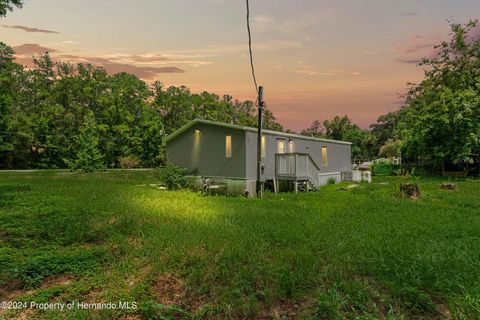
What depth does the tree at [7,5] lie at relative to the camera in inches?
470

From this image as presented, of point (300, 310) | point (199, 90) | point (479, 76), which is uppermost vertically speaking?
point (199, 90)

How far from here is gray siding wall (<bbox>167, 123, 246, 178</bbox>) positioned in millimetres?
15117

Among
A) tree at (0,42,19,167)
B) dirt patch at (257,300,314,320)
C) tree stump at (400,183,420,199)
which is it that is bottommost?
dirt patch at (257,300,314,320)

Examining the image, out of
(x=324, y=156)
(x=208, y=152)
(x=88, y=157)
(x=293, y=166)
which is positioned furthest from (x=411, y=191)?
(x=88, y=157)

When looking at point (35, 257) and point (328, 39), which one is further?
point (328, 39)

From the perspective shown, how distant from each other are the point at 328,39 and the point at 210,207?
26.6 feet

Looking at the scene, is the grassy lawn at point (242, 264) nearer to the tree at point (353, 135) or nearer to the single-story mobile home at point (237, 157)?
the single-story mobile home at point (237, 157)

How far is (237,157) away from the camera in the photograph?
15.2m

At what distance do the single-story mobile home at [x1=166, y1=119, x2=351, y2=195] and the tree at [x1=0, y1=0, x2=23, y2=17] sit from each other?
8.57m

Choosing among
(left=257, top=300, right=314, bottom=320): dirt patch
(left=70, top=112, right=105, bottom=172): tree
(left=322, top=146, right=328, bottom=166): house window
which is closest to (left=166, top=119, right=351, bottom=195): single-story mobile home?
(left=322, top=146, right=328, bottom=166): house window

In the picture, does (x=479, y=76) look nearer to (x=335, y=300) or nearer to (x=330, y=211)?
(x=330, y=211)

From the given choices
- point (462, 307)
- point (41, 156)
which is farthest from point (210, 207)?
point (41, 156)

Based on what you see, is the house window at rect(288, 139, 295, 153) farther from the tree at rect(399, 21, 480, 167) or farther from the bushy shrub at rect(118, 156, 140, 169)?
the bushy shrub at rect(118, 156, 140, 169)

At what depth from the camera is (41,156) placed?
38.9 meters
